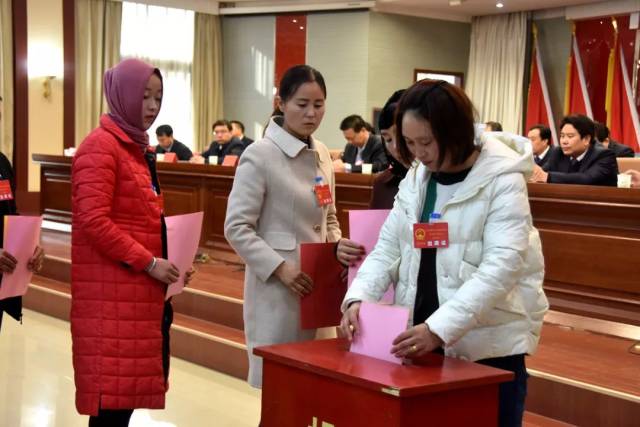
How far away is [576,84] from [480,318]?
9789 millimetres

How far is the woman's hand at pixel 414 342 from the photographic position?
1.61 m

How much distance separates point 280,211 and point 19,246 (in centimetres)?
84

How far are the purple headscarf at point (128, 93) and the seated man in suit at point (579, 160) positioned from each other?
3.65 meters

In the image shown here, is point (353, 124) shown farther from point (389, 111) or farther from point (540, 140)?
point (389, 111)

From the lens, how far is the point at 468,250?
171 centimetres

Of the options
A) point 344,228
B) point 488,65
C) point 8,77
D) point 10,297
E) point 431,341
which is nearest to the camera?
point 431,341

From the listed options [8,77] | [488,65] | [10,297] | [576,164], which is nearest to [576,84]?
[488,65]

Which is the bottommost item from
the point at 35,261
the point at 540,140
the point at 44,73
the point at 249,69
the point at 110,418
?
the point at 110,418

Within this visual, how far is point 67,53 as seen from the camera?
1107cm

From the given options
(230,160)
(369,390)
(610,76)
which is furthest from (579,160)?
(610,76)

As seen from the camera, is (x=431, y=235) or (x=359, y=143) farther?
(x=359, y=143)

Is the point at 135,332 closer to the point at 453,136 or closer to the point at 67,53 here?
the point at 453,136

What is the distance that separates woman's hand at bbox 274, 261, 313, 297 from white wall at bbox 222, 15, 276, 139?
9721 mm

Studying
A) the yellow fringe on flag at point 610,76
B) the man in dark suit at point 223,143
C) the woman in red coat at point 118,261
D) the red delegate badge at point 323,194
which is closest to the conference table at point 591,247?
the red delegate badge at point 323,194
